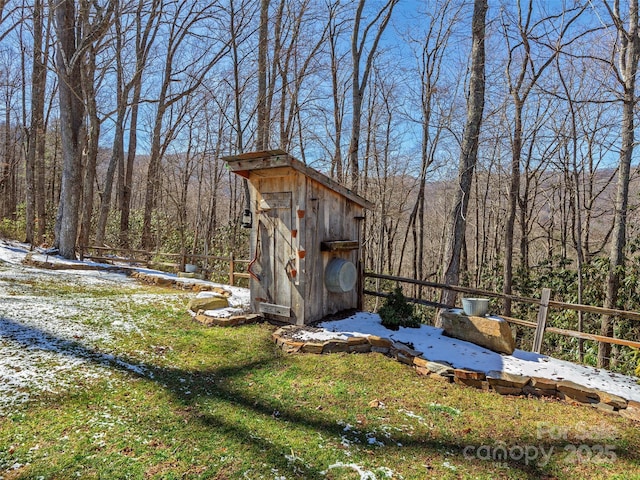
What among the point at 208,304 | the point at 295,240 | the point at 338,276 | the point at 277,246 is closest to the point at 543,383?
the point at 338,276

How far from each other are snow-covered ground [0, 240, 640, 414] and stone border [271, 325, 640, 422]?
16 centimetres

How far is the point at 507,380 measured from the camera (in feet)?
11.9

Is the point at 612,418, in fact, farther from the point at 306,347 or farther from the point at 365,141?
the point at 365,141

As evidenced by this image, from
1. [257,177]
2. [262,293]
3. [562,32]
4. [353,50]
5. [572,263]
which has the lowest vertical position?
[262,293]

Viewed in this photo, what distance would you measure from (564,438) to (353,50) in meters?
9.97

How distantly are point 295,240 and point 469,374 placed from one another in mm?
2795

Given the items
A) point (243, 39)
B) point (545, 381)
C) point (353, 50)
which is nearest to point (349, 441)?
point (545, 381)

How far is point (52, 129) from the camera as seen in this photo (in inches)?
767

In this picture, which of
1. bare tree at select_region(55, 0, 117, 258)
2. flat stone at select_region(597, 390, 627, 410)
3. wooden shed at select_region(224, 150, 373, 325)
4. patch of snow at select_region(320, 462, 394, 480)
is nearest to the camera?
patch of snow at select_region(320, 462, 394, 480)

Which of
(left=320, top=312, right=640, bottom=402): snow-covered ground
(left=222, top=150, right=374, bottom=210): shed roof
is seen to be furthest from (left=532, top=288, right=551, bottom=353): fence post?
(left=222, top=150, right=374, bottom=210): shed roof

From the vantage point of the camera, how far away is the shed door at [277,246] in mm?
5180

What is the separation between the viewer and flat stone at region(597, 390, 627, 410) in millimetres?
3295

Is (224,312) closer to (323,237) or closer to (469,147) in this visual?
(323,237)

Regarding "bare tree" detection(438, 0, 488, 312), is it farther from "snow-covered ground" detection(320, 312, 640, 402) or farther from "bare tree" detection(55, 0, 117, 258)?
"bare tree" detection(55, 0, 117, 258)
